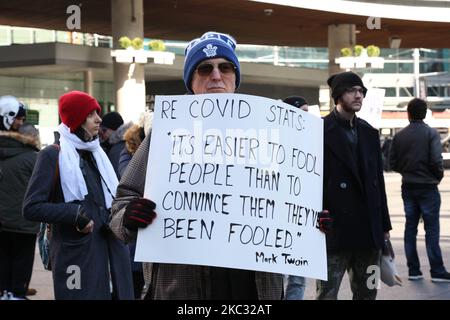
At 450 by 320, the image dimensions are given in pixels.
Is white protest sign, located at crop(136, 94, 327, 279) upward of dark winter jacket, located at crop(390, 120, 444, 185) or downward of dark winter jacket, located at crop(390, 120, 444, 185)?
downward

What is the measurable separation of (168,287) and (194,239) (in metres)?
0.26

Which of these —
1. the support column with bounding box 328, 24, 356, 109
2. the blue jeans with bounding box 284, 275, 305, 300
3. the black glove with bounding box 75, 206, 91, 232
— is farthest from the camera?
the support column with bounding box 328, 24, 356, 109

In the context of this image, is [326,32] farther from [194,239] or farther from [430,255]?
[194,239]

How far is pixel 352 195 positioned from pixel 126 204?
3.21m

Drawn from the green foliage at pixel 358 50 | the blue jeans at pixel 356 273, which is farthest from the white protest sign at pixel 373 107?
the green foliage at pixel 358 50

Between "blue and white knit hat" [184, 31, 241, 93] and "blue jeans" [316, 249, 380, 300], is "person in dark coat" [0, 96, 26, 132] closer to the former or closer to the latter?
"blue jeans" [316, 249, 380, 300]

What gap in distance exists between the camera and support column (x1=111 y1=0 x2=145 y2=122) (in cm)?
3058

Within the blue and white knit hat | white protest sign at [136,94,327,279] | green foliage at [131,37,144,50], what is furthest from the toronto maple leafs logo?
green foliage at [131,37,144,50]

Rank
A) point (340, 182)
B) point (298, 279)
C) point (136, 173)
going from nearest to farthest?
point (136, 173) < point (340, 182) < point (298, 279)

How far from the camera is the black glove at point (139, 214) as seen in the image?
10.9ft

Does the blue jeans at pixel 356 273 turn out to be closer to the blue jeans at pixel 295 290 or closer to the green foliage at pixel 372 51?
the blue jeans at pixel 295 290

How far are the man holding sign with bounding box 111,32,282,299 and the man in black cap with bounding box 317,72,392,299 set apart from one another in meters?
2.92
